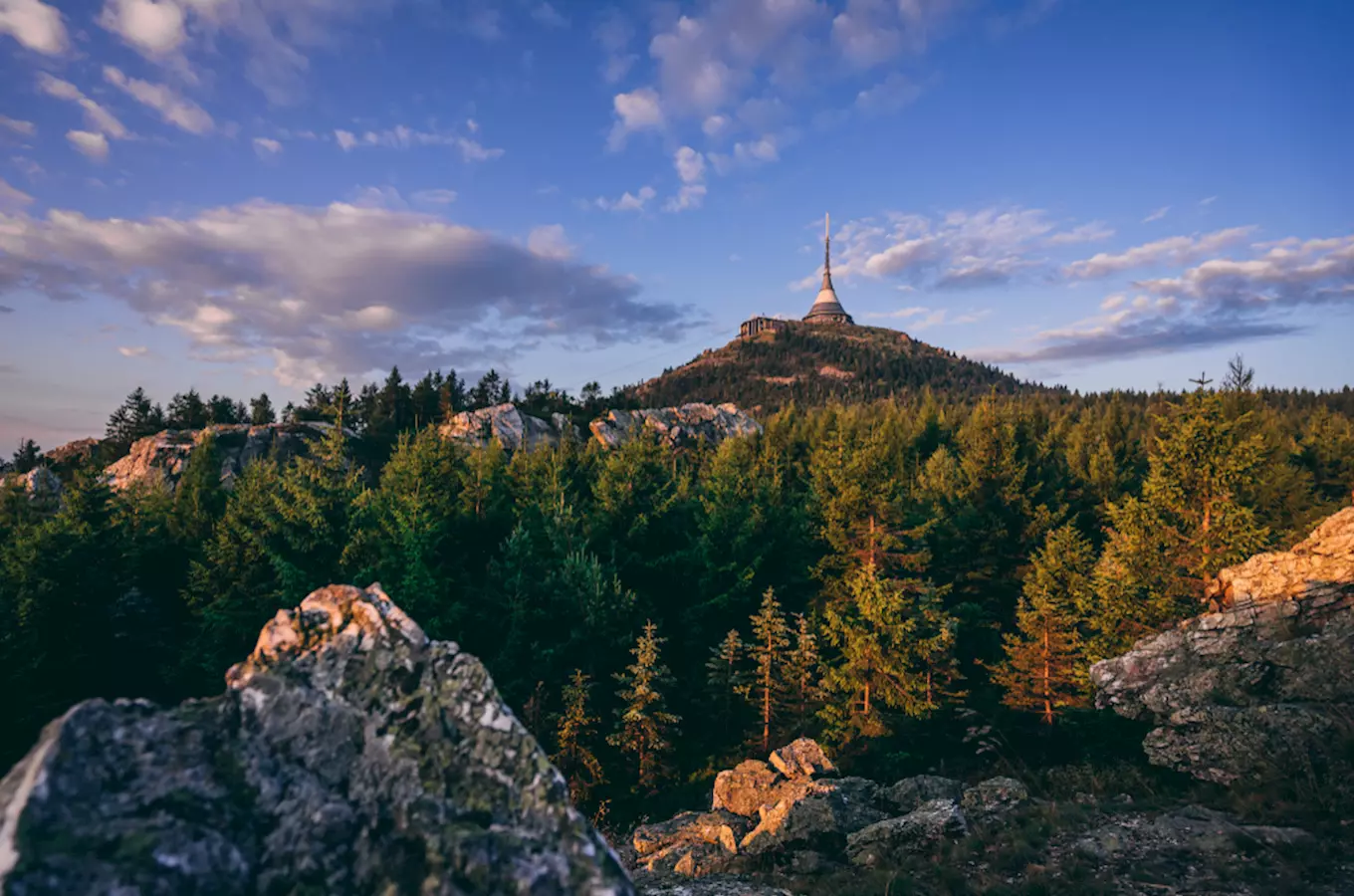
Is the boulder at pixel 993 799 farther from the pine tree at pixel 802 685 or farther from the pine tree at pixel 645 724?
the pine tree at pixel 645 724

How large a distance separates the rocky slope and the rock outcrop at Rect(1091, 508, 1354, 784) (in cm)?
3668

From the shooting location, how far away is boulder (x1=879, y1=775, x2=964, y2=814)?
15.6 metres

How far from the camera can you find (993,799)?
46.4 feet

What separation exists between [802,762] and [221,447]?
2609 inches

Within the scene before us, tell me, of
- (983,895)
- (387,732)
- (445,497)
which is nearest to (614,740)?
(445,497)

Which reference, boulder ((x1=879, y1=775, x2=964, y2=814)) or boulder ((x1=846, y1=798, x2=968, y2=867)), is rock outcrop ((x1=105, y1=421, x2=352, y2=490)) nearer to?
boulder ((x1=879, y1=775, x2=964, y2=814))

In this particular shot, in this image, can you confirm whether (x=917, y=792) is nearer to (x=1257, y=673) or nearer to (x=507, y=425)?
(x=1257, y=673)

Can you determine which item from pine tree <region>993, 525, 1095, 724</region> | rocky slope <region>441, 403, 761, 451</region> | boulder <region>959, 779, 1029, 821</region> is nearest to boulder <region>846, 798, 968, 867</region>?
boulder <region>959, 779, 1029, 821</region>

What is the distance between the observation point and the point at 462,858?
9.58 ft

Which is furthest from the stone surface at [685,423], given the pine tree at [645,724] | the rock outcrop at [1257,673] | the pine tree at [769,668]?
the rock outcrop at [1257,673]

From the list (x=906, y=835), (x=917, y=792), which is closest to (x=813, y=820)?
Result: (x=906, y=835)

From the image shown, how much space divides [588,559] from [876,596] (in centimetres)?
1315

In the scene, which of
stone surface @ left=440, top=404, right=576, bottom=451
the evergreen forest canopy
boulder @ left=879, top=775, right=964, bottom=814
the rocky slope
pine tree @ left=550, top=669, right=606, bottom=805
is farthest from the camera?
stone surface @ left=440, top=404, right=576, bottom=451

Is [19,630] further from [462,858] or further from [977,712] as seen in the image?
[977,712]
